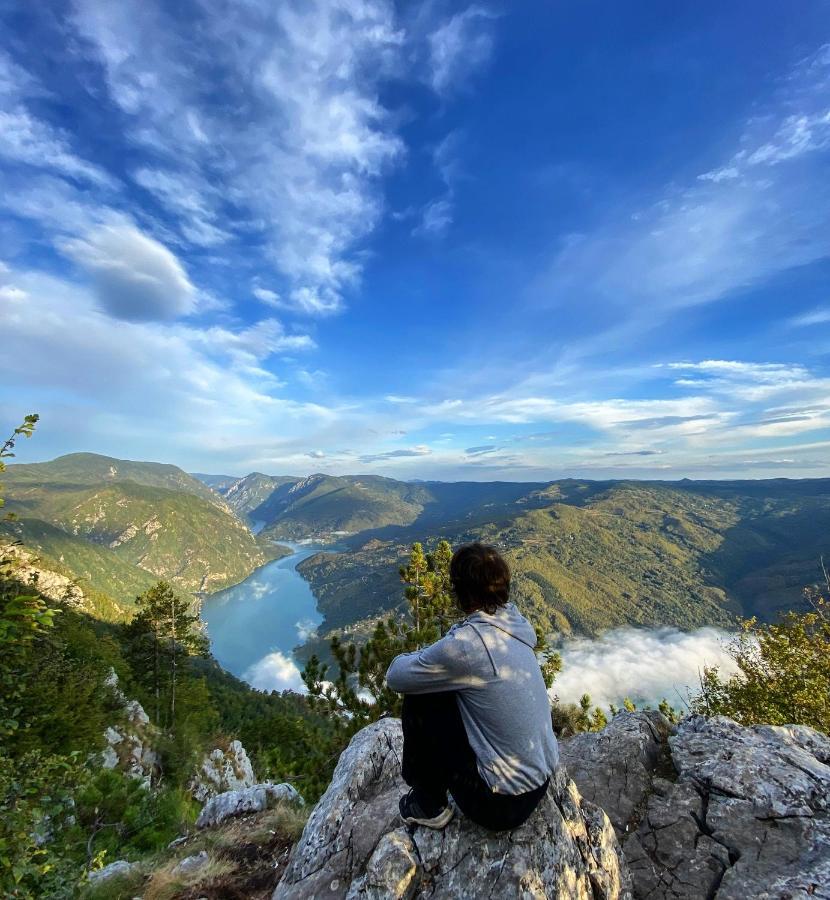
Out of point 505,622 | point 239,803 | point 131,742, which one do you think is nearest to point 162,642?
point 131,742

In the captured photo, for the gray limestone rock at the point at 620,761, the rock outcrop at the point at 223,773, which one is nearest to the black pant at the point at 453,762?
the gray limestone rock at the point at 620,761

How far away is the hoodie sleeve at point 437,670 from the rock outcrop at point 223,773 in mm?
23126

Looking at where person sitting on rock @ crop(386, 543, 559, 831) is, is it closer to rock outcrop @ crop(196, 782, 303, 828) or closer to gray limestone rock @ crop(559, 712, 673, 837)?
gray limestone rock @ crop(559, 712, 673, 837)

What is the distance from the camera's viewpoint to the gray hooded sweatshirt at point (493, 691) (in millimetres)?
3701

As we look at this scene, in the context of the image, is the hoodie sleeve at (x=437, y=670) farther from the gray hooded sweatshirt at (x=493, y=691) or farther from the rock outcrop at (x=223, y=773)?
the rock outcrop at (x=223, y=773)

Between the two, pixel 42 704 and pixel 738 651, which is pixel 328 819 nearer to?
pixel 42 704

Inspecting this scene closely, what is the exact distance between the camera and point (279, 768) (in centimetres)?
1227

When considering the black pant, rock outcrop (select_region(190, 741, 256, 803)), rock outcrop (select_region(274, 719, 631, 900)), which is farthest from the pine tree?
the black pant

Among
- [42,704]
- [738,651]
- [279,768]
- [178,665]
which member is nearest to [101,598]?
[178,665]

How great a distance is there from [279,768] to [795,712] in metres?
17.7

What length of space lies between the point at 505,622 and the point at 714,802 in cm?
520

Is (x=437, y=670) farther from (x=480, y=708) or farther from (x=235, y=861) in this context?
(x=235, y=861)

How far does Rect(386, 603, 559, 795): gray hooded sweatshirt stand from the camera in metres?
3.70

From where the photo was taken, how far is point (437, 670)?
3.73 m
